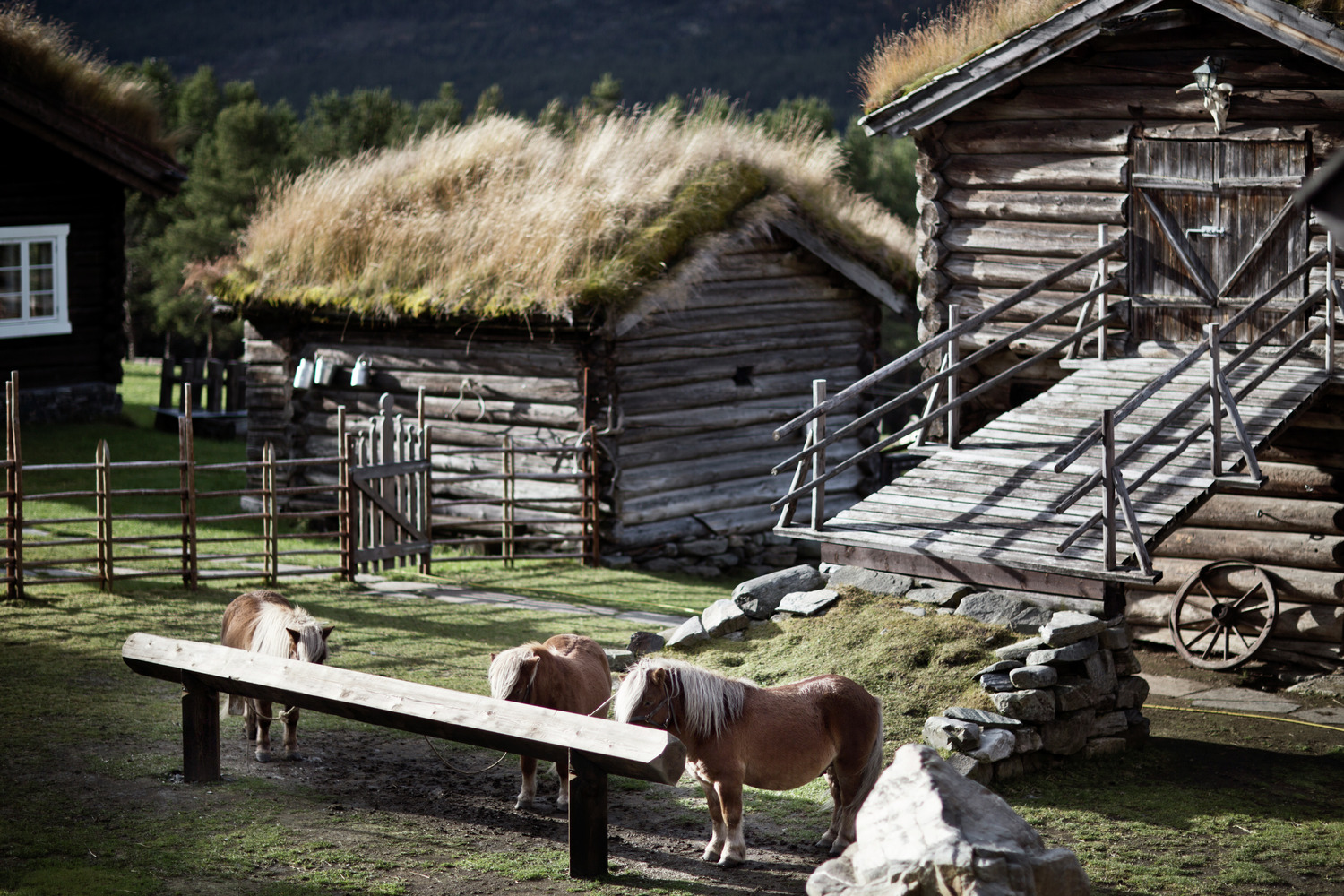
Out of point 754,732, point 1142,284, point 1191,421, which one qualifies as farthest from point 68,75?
point 754,732

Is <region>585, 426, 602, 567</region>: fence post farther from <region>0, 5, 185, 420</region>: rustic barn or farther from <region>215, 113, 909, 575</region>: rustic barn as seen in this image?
<region>0, 5, 185, 420</region>: rustic barn

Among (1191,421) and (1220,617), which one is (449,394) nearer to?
(1191,421)

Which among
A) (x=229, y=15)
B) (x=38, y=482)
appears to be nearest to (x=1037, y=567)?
(x=38, y=482)

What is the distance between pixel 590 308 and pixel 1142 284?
6053 millimetres

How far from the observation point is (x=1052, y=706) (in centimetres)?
838

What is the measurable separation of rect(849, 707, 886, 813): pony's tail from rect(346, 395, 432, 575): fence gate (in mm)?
8224

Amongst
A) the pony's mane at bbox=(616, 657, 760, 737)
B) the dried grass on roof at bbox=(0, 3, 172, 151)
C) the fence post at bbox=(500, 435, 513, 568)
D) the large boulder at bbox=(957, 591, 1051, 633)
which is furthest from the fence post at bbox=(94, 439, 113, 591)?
the dried grass on roof at bbox=(0, 3, 172, 151)

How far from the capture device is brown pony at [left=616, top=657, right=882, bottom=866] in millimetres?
6484

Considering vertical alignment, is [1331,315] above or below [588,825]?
above

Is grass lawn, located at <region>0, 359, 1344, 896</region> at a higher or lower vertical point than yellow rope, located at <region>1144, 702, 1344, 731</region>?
higher

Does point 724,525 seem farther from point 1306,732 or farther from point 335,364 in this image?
point 1306,732

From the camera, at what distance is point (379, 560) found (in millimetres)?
14812

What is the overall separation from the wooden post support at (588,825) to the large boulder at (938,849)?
4.49 ft

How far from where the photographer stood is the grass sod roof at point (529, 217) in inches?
613
